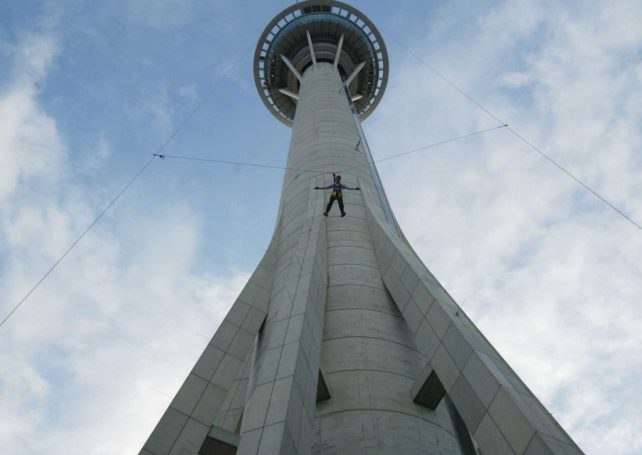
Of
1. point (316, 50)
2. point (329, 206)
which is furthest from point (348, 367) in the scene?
point (316, 50)

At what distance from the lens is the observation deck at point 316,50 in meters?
41.5

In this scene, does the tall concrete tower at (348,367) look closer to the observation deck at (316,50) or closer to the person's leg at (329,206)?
the person's leg at (329,206)

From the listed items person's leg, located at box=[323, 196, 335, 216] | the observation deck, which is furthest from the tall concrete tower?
the observation deck

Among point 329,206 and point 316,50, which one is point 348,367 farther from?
point 316,50

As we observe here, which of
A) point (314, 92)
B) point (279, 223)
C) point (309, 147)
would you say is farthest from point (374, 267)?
point (314, 92)

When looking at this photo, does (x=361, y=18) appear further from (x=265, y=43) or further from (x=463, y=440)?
(x=463, y=440)

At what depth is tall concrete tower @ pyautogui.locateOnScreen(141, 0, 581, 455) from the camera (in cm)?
877

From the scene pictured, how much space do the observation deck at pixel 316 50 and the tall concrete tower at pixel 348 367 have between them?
2442cm

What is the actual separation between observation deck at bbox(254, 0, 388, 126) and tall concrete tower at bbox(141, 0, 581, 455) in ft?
80.1

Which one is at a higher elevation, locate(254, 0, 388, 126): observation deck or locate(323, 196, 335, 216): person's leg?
locate(254, 0, 388, 126): observation deck

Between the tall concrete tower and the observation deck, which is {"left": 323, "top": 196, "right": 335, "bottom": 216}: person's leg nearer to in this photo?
the tall concrete tower

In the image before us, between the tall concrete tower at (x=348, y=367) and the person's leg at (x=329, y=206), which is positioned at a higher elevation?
the person's leg at (x=329, y=206)

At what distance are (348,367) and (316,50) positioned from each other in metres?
34.8

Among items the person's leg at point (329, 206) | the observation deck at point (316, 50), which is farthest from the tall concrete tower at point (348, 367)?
the observation deck at point (316, 50)
